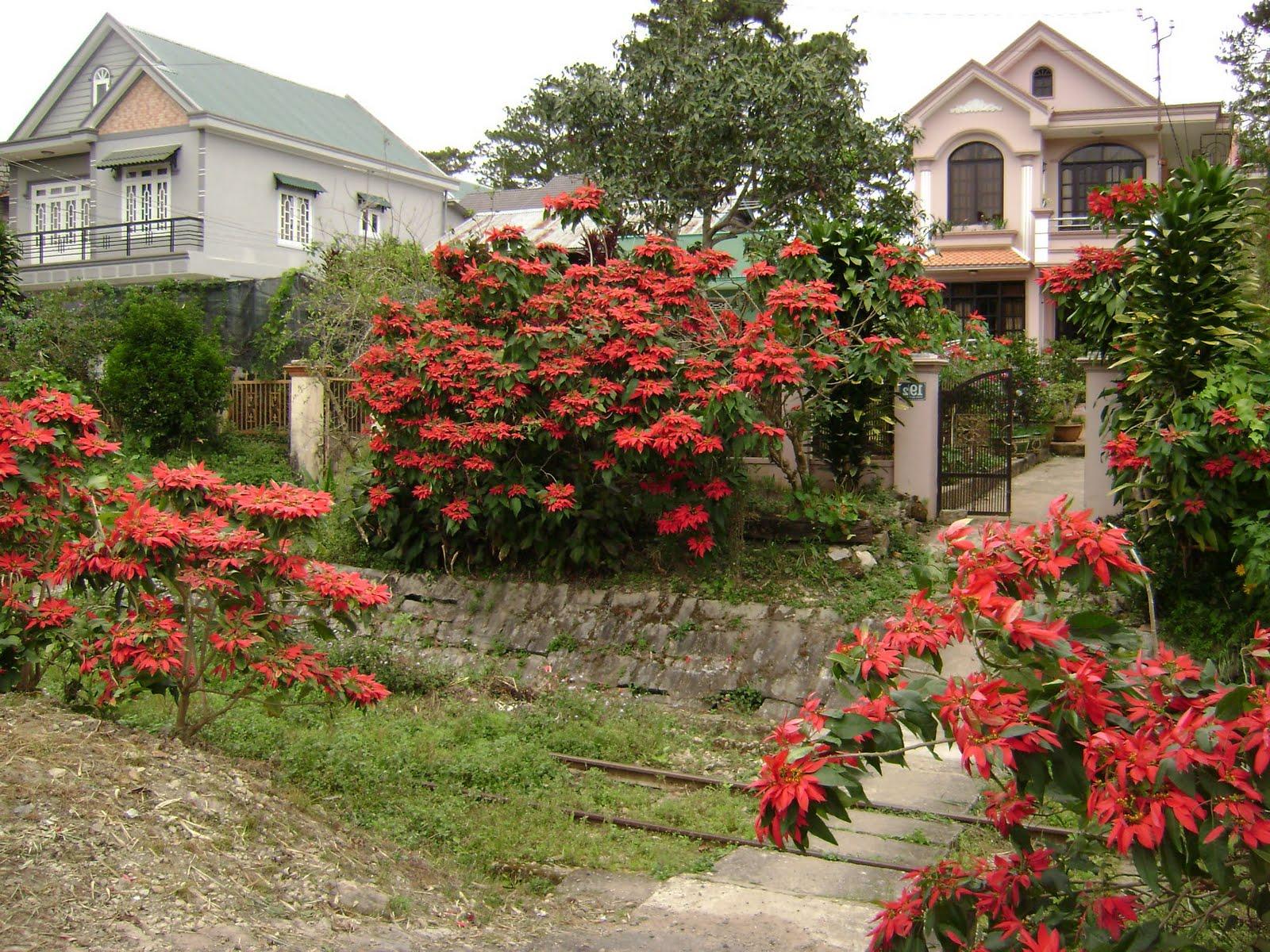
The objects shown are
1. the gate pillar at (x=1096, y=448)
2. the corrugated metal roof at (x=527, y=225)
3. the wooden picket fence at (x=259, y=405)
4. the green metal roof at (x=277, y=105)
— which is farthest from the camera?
the green metal roof at (x=277, y=105)

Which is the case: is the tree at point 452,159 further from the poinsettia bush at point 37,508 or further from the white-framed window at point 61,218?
the poinsettia bush at point 37,508

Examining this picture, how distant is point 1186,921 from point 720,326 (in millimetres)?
8626

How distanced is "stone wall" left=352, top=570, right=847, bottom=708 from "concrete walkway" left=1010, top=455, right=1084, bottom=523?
14.8 ft

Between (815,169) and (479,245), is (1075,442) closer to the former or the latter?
(815,169)

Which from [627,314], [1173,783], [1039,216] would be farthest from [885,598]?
[1039,216]

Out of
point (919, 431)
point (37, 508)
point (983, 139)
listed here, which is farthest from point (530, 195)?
point (37, 508)

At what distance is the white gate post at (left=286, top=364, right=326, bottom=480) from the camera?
710 inches

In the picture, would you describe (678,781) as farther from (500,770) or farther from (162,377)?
(162,377)

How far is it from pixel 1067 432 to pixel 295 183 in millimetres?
19600

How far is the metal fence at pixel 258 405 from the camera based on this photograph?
20.0 m

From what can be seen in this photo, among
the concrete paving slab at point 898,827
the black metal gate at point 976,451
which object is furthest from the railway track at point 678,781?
the black metal gate at point 976,451

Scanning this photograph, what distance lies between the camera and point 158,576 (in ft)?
22.6

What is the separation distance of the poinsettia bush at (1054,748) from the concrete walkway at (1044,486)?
9.93 meters

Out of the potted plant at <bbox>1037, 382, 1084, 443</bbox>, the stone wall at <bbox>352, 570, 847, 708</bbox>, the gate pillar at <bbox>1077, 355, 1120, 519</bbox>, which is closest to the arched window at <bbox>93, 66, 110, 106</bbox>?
the stone wall at <bbox>352, 570, 847, 708</bbox>
